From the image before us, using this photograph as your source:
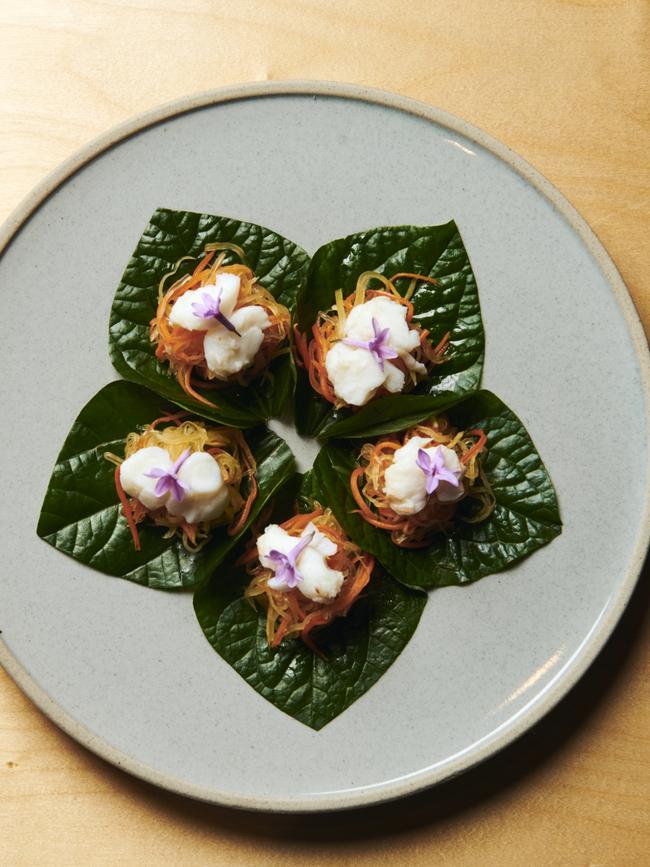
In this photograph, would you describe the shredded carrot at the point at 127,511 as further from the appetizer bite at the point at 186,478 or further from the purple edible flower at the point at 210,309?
the purple edible flower at the point at 210,309

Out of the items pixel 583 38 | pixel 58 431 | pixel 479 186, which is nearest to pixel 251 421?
pixel 58 431

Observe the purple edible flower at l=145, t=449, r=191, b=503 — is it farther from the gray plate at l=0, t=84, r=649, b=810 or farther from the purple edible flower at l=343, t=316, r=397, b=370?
the purple edible flower at l=343, t=316, r=397, b=370

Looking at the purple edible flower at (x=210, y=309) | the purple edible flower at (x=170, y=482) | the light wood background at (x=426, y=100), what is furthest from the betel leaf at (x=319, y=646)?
the purple edible flower at (x=210, y=309)

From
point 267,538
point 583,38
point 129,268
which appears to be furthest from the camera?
point 583,38

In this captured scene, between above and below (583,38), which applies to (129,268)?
below

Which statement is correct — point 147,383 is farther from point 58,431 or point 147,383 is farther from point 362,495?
point 362,495

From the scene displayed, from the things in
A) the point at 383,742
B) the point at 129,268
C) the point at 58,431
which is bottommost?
the point at 383,742

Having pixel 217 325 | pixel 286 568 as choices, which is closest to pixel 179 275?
pixel 217 325

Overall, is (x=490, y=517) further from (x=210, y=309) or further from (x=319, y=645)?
(x=210, y=309)
